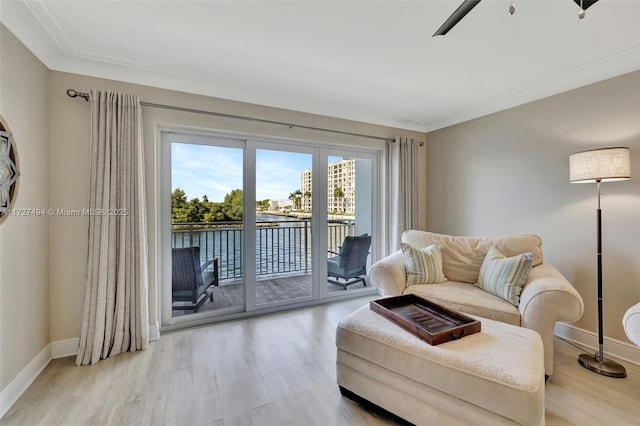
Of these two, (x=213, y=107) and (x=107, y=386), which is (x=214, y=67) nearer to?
(x=213, y=107)

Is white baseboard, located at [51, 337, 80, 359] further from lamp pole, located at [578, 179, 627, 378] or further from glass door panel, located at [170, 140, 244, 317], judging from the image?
lamp pole, located at [578, 179, 627, 378]

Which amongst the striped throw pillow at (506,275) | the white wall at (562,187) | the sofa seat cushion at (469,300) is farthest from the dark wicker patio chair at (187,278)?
the white wall at (562,187)

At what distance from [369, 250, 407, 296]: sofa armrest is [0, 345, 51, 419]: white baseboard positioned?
267 cm

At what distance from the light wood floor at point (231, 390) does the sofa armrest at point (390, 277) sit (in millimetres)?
703

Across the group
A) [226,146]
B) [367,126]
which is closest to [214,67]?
[226,146]

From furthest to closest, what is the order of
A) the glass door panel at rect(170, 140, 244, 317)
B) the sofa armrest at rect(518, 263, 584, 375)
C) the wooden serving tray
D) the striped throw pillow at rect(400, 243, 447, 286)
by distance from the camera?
the glass door panel at rect(170, 140, 244, 317), the striped throw pillow at rect(400, 243, 447, 286), the sofa armrest at rect(518, 263, 584, 375), the wooden serving tray

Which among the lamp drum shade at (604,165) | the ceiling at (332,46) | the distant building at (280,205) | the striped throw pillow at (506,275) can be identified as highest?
the ceiling at (332,46)

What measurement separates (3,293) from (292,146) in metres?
2.60

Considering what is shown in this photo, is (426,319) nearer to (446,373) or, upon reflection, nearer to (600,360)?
(446,373)

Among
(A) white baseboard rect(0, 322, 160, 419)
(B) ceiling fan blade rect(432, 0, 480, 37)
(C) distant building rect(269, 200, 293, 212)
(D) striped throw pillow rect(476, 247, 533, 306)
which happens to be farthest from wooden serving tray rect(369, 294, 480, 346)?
(A) white baseboard rect(0, 322, 160, 419)

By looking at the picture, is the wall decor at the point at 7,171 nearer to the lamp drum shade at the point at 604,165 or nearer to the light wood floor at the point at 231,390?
the light wood floor at the point at 231,390

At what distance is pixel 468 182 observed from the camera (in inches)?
138

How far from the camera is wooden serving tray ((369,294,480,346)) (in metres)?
1.51

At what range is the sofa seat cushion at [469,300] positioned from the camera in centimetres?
204
